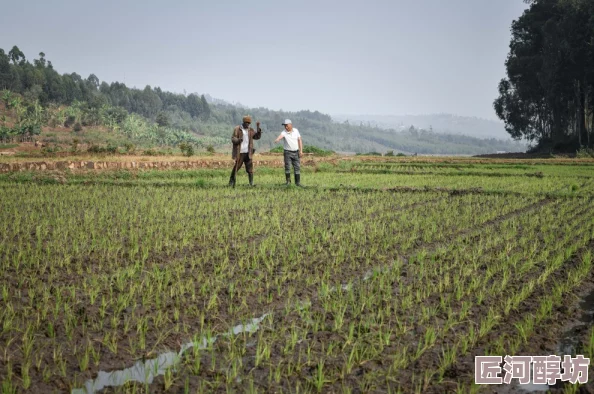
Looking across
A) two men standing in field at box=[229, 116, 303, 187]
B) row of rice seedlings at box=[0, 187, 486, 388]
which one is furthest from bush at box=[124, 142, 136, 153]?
row of rice seedlings at box=[0, 187, 486, 388]

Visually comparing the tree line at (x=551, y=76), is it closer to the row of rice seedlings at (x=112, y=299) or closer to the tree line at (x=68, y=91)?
the row of rice seedlings at (x=112, y=299)

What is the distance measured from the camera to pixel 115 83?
154 metres

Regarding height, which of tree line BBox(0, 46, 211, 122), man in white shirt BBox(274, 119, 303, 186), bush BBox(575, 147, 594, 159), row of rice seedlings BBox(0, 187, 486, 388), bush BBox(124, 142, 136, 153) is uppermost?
tree line BBox(0, 46, 211, 122)

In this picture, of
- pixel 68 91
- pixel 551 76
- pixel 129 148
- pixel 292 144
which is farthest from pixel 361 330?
pixel 68 91

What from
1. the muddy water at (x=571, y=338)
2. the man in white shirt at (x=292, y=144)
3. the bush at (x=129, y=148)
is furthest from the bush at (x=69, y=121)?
the muddy water at (x=571, y=338)

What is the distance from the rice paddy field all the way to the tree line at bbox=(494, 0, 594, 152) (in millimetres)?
31940

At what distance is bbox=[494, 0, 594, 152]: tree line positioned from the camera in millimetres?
35469

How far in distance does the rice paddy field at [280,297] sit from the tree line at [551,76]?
31.9 meters

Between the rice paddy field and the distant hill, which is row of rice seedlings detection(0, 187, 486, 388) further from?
the distant hill

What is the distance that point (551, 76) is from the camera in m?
36.6

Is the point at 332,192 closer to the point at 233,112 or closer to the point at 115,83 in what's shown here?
the point at 115,83

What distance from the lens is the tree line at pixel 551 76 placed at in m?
35.5

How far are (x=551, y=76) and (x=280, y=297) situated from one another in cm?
3751

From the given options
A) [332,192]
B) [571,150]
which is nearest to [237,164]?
[332,192]
